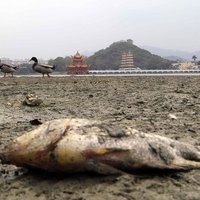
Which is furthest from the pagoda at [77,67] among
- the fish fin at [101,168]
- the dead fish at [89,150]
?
the fish fin at [101,168]

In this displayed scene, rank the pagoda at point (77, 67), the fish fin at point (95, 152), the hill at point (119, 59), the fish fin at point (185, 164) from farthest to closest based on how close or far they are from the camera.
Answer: the hill at point (119, 59), the pagoda at point (77, 67), the fish fin at point (185, 164), the fish fin at point (95, 152)

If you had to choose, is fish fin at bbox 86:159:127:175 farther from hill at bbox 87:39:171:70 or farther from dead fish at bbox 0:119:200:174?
hill at bbox 87:39:171:70

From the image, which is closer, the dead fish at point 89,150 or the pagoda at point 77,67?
the dead fish at point 89,150

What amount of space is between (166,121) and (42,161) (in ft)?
8.62

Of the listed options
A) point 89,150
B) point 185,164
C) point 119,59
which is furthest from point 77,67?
point 119,59

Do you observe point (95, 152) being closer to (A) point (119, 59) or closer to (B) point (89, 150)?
(B) point (89, 150)

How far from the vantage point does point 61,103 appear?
6703 mm

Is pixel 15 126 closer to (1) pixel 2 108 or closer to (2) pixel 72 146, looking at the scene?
(1) pixel 2 108

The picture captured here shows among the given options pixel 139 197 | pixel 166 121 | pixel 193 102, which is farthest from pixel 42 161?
pixel 193 102

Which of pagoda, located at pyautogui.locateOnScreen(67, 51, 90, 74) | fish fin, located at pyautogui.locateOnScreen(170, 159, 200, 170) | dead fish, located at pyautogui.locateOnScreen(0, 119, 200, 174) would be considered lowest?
pagoda, located at pyautogui.locateOnScreen(67, 51, 90, 74)

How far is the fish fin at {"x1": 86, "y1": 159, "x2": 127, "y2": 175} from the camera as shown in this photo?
2.21 m

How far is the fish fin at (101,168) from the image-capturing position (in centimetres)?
221

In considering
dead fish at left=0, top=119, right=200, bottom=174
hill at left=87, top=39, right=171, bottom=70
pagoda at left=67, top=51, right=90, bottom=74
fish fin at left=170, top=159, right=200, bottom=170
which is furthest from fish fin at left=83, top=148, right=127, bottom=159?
hill at left=87, top=39, right=171, bottom=70

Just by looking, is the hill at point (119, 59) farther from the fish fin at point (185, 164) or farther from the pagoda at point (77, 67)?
the fish fin at point (185, 164)
